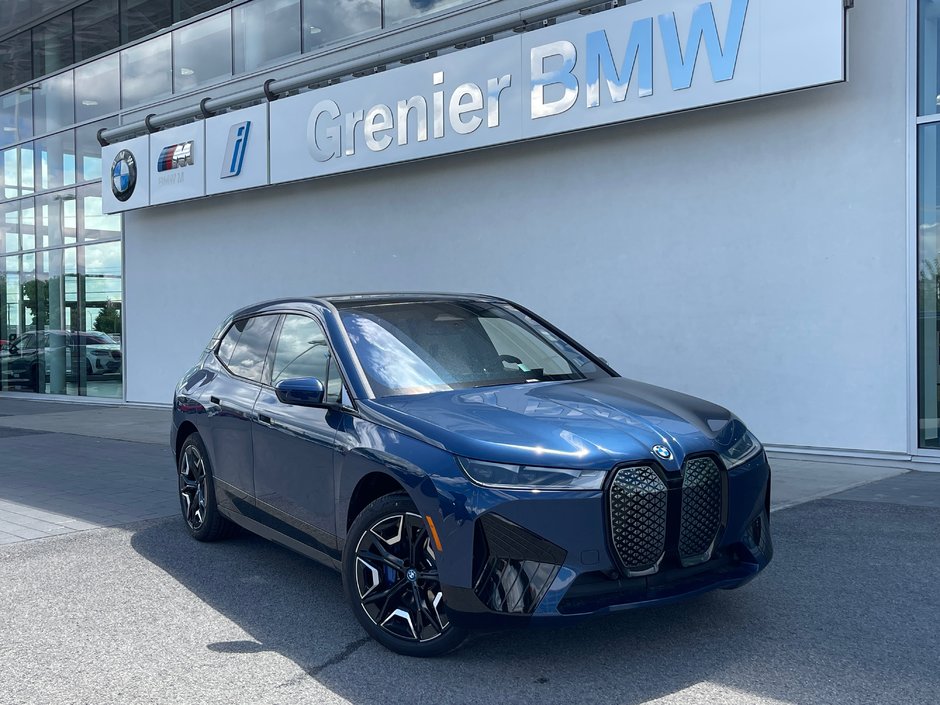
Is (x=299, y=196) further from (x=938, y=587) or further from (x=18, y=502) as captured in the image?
(x=938, y=587)

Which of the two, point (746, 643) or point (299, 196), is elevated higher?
point (299, 196)

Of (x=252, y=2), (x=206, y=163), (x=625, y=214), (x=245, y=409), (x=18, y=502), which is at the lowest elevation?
(x=18, y=502)

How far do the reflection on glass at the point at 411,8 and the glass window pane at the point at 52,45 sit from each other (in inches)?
384

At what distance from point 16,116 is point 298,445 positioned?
66.8 feet

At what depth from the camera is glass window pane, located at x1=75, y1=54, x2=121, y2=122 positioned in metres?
19.1

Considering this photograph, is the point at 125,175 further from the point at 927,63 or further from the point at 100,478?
the point at 927,63

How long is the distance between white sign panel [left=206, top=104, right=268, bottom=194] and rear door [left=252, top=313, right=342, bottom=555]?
381 inches

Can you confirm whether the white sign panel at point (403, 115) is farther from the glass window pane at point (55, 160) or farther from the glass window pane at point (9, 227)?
the glass window pane at point (9, 227)

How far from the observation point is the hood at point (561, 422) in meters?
3.87

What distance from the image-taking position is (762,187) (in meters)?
9.82

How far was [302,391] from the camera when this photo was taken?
463 centimetres

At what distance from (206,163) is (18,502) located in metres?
8.79

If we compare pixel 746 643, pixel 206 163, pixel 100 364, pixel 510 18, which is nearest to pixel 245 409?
pixel 746 643

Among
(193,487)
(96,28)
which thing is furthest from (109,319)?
(193,487)
